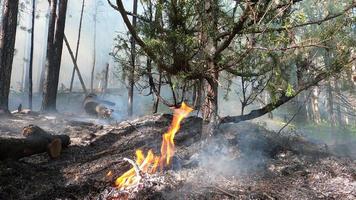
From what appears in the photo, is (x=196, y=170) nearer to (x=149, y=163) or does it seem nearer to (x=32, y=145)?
(x=149, y=163)

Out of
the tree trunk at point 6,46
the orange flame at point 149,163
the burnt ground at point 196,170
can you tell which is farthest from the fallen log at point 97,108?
the orange flame at point 149,163

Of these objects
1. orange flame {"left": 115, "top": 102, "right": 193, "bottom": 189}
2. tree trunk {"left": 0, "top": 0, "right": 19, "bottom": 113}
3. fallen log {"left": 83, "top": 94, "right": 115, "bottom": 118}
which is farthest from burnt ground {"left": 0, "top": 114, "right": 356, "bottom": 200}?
fallen log {"left": 83, "top": 94, "right": 115, "bottom": 118}

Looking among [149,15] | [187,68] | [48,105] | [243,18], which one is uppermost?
[149,15]

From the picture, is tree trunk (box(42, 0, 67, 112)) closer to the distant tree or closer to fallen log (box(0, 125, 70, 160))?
fallen log (box(0, 125, 70, 160))

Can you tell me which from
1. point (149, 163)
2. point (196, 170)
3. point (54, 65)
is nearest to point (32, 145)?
point (149, 163)

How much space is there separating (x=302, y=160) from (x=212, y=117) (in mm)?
2285

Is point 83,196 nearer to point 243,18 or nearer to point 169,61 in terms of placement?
point 169,61

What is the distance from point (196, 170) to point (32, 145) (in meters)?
3.63

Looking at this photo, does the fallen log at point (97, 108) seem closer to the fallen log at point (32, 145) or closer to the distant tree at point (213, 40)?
the fallen log at point (32, 145)

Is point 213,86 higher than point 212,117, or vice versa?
point 213,86

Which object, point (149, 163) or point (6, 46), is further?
point (6, 46)

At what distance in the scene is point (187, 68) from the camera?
280 inches

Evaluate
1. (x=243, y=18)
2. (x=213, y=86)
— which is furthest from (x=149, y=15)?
(x=243, y=18)

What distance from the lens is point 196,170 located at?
6.66 metres
